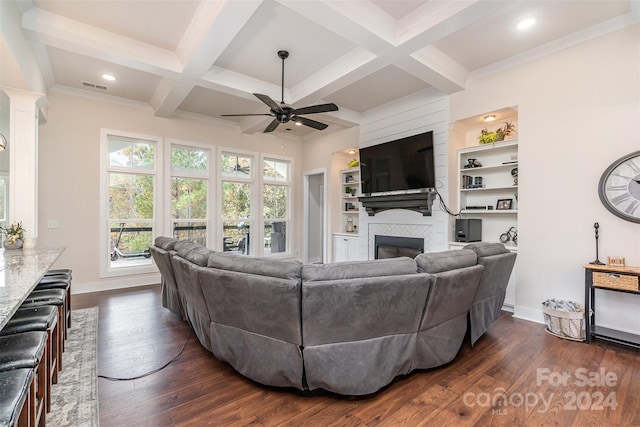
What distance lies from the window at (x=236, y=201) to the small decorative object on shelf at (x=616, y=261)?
5.65 m

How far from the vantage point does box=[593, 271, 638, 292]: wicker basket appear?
8.78ft

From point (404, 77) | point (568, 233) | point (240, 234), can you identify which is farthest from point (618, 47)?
point (240, 234)

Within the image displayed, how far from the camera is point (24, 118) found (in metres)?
3.36

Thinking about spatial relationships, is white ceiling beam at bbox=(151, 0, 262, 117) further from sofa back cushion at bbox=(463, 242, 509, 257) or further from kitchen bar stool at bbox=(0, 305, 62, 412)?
sofa back cushion at bbox=(463, 242, 509, 257)

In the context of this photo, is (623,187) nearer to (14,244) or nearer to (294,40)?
(294,40)

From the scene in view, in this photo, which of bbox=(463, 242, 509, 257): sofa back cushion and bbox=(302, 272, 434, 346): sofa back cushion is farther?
bbox=(463, 242, 509, 257): sofa back cushion

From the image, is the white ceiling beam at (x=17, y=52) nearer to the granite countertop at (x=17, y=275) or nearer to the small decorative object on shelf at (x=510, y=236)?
the granite countertop at (x=17, y=275)

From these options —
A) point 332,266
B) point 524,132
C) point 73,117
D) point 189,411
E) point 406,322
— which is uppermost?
point 73,117

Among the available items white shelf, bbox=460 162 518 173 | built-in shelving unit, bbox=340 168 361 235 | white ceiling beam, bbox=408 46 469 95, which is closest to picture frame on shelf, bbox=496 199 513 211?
white shelf, bbox=460 162 518 173

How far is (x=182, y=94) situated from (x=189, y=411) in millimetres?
4036

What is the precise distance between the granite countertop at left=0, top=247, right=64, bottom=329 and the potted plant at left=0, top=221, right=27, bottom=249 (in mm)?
70

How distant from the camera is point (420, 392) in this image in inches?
82.2

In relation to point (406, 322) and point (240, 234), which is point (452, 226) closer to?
point (406, 322)

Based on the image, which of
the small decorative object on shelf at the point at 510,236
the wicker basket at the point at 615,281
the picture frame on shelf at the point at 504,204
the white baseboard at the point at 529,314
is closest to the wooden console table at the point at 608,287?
the wicker basket at the point at 615,281
